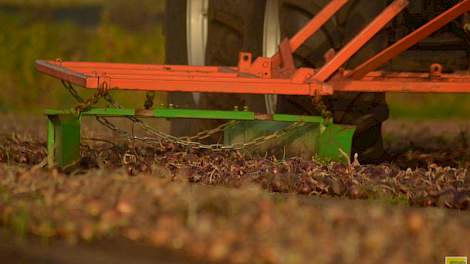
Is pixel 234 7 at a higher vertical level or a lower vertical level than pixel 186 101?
higher

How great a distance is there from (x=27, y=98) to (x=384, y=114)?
9.54 meters

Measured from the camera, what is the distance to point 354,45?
21.3ft

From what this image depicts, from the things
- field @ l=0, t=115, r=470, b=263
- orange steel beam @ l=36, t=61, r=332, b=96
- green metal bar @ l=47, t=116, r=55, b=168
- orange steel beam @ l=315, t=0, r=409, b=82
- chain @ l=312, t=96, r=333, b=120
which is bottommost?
field @ l=0, t=115, r=470, b=263

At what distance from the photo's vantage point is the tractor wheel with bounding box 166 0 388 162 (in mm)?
7055

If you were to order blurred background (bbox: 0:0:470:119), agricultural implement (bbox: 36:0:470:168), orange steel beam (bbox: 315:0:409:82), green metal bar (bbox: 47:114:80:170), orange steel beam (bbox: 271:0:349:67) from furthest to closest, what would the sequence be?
blurred background (bbox: 0:0:470:119) → orange steel beam (bbox: 271:0:349:67) → orange steel beam (bbox: 315:0:409:82) → agricultural implement (bbox: 36:0:470:168) → green metal bar (bbox: 47:114:80:170)

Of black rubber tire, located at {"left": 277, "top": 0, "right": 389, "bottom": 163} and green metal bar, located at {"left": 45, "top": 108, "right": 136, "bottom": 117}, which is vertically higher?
black rubber tire, located at {"left": 277, "top": 0, "right": 389, "bottom": 163}

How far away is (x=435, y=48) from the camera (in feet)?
23.9

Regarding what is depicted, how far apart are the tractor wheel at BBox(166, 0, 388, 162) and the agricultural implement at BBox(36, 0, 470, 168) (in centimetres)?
18

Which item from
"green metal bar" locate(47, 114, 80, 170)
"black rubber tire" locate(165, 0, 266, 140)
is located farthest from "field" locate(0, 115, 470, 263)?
"black rubber tire" locate(165, 0, 266, 140)

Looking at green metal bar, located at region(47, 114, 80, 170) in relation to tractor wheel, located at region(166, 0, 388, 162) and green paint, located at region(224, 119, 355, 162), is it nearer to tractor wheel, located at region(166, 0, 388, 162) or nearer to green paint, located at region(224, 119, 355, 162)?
green paint, located at region(224, 119, 355, 162)

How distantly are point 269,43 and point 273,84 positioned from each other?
1.87 metres

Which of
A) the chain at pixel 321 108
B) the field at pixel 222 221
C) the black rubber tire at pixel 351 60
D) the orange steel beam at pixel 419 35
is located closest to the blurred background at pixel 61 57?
the black rubber tire at pixel 351 60

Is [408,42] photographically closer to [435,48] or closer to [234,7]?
[435,48]

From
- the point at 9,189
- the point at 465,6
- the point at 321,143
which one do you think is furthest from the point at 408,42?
the point at 9,189
